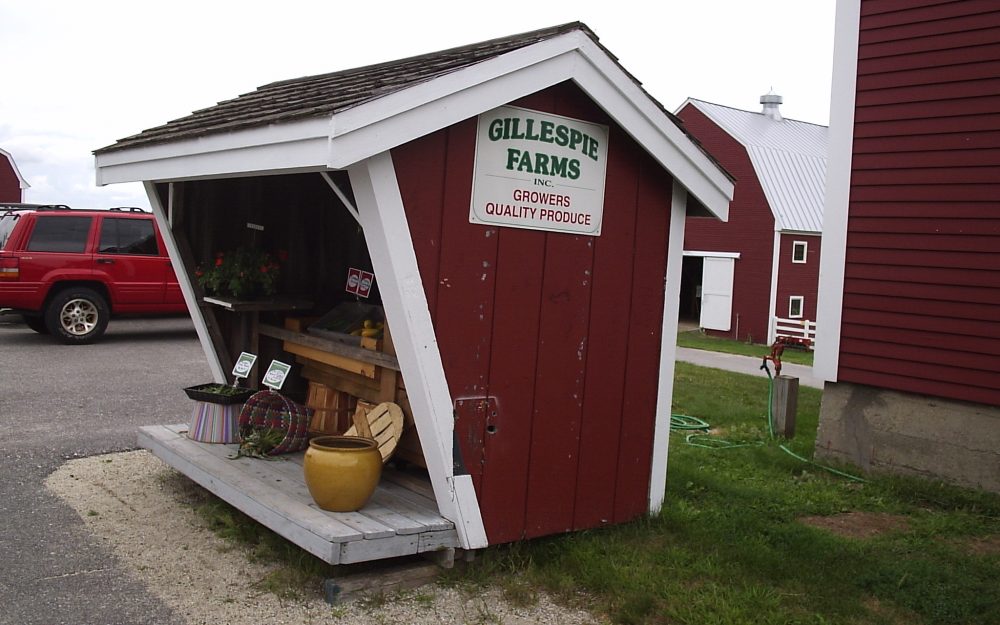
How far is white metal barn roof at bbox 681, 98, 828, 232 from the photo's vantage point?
22.8 metres

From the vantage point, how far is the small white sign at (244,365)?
647 centimetres

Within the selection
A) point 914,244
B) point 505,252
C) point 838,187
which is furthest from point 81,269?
point 914,244

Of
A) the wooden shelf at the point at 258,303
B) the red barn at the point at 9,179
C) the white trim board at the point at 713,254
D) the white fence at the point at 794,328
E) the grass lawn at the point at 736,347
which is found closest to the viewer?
the wooden shelf at the point at 258,303

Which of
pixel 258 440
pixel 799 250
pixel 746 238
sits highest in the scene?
pixel 746 238

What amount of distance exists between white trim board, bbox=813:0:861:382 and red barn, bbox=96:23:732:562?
235cm

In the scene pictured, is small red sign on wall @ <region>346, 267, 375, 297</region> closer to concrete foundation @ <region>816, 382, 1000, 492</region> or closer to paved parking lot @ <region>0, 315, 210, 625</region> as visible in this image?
paved parking lot @ <region>0, 315, 210, 625</region>

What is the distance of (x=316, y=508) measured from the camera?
4.76 metres

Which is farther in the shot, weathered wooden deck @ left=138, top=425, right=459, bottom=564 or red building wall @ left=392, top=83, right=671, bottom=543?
red building wall @ left=392, top=83, right=671, bottom=543

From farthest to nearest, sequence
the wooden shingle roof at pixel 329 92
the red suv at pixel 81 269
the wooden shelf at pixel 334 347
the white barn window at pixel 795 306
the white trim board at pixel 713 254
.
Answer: the white trim board at pixel 713 254 < the white barn window at pixel 795 306 < the red suv at pixel 81 269 < the wooden shelf at pixel 334 347 < the wooden shingle roof at pixel 329 92

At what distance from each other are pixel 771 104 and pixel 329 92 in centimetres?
2461

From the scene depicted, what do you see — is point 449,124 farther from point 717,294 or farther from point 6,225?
point 717,294

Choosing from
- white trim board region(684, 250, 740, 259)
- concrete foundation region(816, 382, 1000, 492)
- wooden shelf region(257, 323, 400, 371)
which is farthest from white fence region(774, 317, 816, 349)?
wooden shelf region(257, 323, 400, 371)

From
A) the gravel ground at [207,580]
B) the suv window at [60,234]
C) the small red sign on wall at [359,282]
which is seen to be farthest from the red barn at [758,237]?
the gravel ground at [207,580]

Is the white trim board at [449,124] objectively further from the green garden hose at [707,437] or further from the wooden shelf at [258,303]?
the green garden hose at [707,437]
